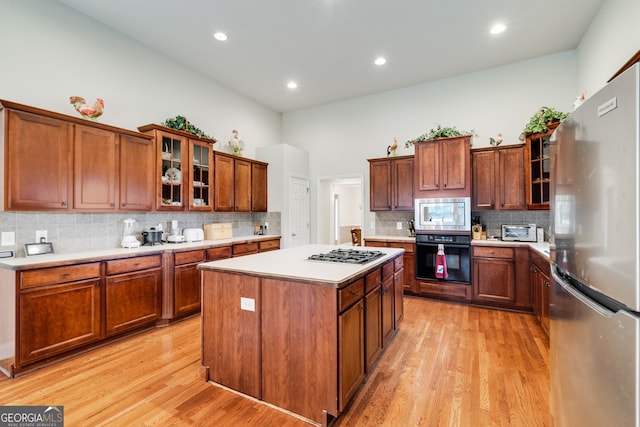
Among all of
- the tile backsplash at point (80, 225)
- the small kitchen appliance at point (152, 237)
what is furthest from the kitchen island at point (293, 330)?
the tile backsplash at point (80, 225)

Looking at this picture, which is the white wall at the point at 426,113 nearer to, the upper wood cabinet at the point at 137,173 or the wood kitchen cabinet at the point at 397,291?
the wood kitchen cabinet at the point at 397,291

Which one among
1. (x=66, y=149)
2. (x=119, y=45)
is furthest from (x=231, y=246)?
(x=119, y=45)

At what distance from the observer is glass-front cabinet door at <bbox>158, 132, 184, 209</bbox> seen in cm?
380

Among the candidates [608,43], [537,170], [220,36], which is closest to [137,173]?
[220,36]

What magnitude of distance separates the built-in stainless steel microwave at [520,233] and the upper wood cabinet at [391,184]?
1.37m

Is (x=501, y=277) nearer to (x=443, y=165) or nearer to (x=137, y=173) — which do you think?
(x=443, y=165)

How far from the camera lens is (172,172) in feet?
12.9

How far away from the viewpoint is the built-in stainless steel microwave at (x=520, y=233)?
4.06m

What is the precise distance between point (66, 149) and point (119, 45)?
1.69 meters

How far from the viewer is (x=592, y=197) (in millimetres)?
1009

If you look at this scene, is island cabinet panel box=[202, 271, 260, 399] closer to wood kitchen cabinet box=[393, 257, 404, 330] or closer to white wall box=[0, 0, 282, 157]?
wood kitchen cabinet box=[393, 257, 404, 330]

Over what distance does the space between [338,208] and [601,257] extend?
797 centimetres

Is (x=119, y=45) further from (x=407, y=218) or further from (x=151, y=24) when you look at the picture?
(x=407, y=218)

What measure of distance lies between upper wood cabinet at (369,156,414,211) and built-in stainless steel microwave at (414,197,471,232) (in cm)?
36
